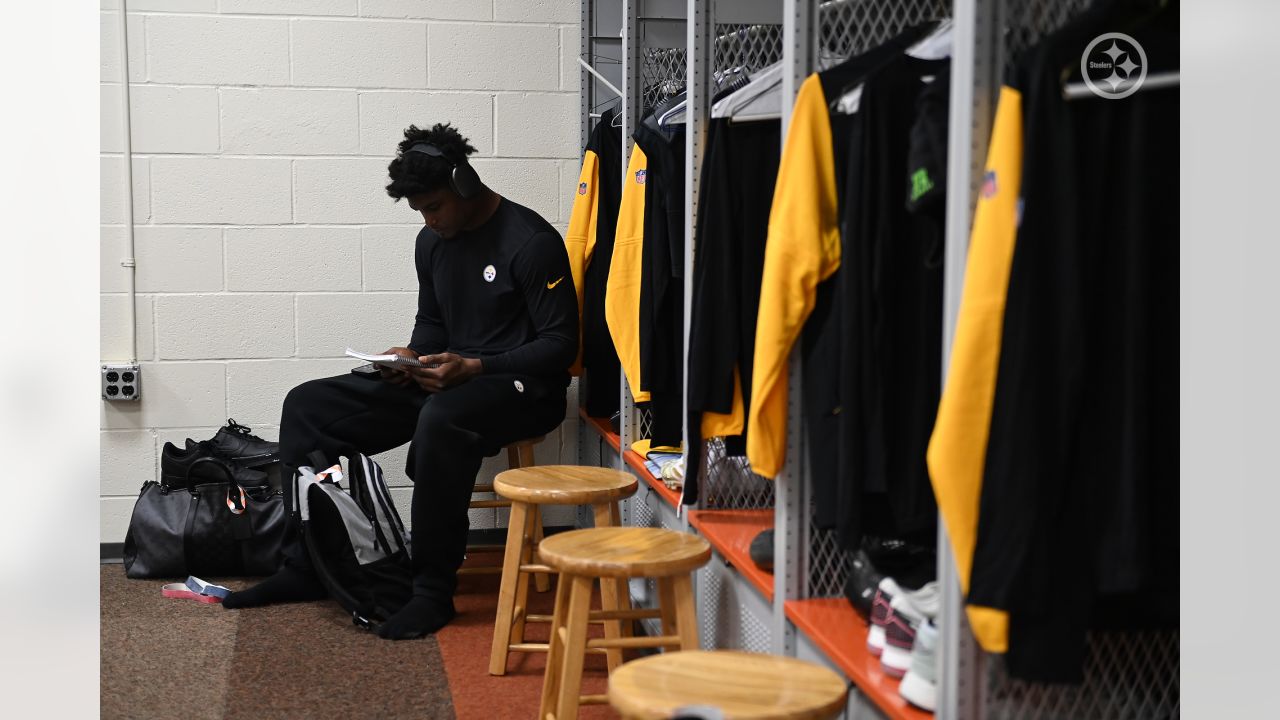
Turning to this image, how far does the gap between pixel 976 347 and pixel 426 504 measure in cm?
221

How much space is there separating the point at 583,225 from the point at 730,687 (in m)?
2.48

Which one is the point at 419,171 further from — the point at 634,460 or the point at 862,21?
the point at 862,21

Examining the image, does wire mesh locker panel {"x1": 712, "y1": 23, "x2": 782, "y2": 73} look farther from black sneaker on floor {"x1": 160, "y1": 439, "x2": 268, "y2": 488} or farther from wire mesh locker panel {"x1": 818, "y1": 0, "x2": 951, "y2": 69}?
black sneaker on floor {"x1": 160, "y1": 439, "x2": 268, "y2": 488}

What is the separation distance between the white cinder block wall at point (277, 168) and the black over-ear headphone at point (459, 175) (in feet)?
1.91

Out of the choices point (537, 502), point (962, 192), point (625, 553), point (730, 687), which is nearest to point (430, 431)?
point (537, 502)

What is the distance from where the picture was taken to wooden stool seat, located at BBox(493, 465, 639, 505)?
2.69 meters

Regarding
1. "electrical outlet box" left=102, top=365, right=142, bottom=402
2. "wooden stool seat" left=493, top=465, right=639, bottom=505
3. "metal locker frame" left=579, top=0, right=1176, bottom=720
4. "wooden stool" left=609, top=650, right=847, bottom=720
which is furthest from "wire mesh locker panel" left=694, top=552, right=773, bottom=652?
"electrical outlet box" left=102, top=365, right=142, bottom=402

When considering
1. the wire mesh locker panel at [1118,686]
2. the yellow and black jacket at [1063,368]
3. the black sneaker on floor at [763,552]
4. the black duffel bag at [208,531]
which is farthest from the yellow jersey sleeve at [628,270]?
the yellow and black jacket at [1063,368]

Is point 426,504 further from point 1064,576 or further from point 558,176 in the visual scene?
point 1064,576

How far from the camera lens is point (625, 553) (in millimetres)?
2146

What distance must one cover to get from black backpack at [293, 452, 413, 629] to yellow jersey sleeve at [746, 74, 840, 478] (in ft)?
5.74

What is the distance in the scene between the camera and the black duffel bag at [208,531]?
370 centimetres

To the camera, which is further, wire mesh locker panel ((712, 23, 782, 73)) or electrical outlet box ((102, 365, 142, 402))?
electrical outlet box ((102, 365, 142, 402))

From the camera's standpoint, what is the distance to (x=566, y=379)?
11.7 feet
